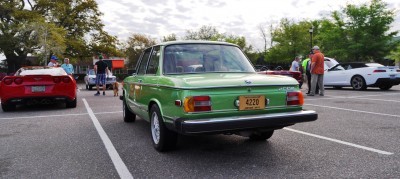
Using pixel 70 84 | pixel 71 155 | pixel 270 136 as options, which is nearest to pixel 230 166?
pixel 270 136

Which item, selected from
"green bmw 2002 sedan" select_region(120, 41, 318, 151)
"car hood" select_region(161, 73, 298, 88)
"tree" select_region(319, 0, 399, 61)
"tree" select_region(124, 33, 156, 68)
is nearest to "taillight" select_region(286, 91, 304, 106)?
"green bmw 2002 sedan" select_region(120, 41, 318, 151)

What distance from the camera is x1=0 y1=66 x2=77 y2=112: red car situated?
8570 millimetres

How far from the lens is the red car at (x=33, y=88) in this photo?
8570 mm

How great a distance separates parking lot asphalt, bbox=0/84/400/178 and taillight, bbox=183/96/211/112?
669 millimetres

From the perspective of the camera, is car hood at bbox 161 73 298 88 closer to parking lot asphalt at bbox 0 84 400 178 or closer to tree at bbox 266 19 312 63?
parking lot asphalt at bbox 0 84 400 178

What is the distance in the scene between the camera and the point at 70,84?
359 inches

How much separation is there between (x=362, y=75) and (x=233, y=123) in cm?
1293

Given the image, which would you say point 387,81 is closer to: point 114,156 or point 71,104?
point 71,104

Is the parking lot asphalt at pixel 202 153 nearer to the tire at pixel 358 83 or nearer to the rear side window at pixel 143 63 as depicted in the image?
the rear side window at pixel 143 63

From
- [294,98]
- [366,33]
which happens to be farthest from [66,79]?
[366,33]

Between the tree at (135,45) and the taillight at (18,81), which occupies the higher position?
the tree at (135,45)

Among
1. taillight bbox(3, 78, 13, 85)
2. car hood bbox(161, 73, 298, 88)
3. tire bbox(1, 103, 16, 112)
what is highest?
car hood bbox(161, 73, 298, 88)

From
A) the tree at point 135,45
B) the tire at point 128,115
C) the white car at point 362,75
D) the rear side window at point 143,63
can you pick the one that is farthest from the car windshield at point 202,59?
the tree at point 135,45

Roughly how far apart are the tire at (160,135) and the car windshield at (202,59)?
629 mm
